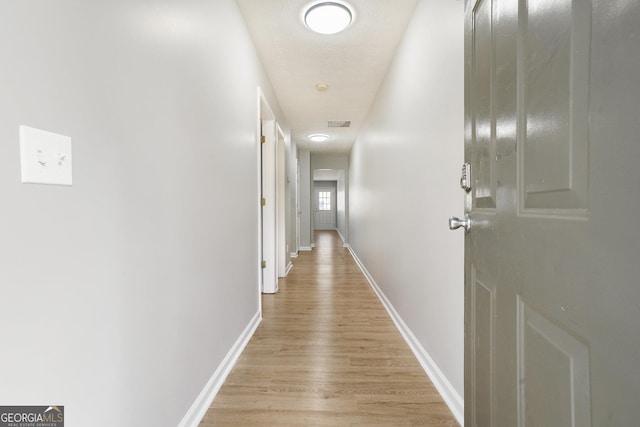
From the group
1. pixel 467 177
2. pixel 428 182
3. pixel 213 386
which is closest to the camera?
pixel 467 177

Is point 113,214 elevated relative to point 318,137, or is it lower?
lower

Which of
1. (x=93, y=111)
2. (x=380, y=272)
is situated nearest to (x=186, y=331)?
(x=93, y=111)

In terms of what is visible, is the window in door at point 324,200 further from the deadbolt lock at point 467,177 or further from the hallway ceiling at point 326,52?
the deadbolt lock at point 467,177

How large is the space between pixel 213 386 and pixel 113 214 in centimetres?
120

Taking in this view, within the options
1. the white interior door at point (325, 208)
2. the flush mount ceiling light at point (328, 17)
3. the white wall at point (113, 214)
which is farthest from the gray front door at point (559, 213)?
the white interior door at point (325, 208)

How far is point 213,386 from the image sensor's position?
5.26 feet

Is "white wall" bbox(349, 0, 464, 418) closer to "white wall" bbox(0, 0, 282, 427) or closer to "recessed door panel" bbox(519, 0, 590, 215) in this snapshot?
"recessed door panel" bbox(519, 0, 590, 215)

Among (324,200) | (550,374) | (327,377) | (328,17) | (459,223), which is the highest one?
(328,17)

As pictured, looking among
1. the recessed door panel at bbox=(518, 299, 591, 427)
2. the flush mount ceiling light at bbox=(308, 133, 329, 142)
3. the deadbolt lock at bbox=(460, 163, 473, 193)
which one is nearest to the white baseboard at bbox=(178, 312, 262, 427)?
the recessed door panel at bbox=(518, 299, 591, 427)

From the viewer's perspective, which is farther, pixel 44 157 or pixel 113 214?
pixel 113 214

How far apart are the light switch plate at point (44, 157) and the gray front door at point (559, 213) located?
105 centimetres

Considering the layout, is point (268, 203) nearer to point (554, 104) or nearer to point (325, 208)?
point (554, 104)

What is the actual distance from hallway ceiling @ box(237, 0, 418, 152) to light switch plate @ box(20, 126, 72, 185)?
1.86 meters

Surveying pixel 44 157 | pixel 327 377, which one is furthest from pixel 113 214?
pixel 327 377
